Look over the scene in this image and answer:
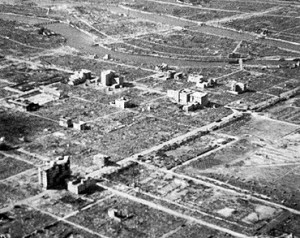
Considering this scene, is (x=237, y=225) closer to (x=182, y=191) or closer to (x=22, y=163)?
(x=182, y=191)

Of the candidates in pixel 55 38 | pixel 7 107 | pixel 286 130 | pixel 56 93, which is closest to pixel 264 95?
pixel 286 130

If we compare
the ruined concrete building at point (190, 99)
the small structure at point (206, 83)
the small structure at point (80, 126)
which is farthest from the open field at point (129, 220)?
the small structure at point (206, 83)

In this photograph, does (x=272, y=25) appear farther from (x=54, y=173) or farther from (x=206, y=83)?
(x=54, y=173)

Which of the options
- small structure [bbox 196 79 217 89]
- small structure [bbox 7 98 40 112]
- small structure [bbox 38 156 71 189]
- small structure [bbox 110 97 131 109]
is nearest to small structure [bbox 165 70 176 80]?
small structure [bbox 196 79 217 89]

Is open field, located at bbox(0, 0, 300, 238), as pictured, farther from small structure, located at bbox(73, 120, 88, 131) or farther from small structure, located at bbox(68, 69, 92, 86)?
small structure, located at bbox(73, 120, 88, 131)

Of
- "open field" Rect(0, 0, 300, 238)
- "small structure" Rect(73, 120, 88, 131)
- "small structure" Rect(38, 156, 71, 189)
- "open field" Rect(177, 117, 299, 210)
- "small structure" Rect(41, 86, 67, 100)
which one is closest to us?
"open field" Rect(0, 0, 300, 238)

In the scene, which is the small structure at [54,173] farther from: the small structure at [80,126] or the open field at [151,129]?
the small structure at [80,126]
